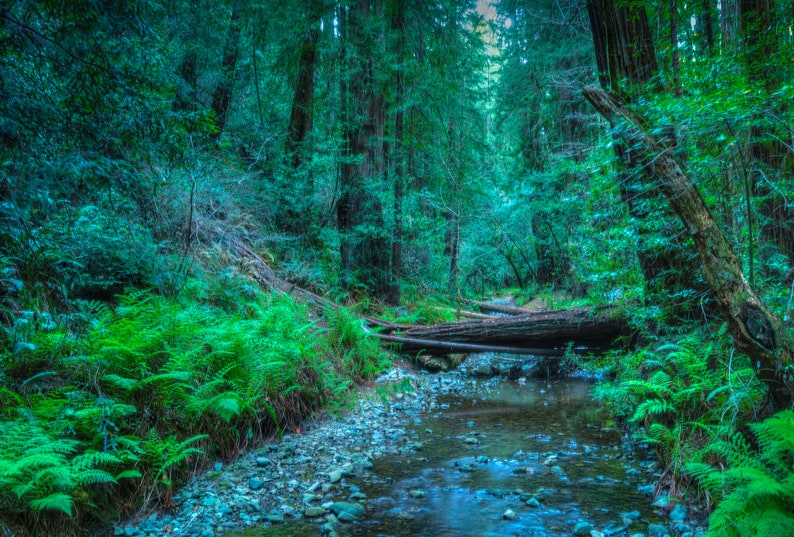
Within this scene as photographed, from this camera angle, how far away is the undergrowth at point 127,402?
9.57ft

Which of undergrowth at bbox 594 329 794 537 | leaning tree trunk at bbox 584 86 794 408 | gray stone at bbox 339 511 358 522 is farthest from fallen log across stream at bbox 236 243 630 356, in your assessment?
gray stone at bbox 339 511 358 522

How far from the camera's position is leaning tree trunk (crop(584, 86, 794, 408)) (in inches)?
129

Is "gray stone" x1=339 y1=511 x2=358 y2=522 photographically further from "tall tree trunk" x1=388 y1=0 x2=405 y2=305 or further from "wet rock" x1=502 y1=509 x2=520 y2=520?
"tall tree trunk" x1=388 y1=0 x2=405 y2=305

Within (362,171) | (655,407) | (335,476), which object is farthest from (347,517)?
(362,171)

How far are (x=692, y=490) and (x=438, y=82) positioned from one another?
32.5 ft

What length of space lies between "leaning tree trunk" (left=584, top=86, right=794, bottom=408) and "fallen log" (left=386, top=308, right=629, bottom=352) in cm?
369

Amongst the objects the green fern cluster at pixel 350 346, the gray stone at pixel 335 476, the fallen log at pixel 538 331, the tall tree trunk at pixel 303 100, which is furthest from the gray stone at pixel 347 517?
the tall tree trunk at pixel 303 100

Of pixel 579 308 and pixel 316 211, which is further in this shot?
pixel 316 211

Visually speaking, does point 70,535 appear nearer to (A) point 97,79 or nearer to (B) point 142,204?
(A) point 97,79

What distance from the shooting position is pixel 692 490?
366 centimetres

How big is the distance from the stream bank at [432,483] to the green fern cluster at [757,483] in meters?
0.47

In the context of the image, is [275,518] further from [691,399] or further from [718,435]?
[691,399]

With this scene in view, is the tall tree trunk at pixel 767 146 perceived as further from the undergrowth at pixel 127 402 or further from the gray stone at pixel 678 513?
the undergrowth at pixel 127 402

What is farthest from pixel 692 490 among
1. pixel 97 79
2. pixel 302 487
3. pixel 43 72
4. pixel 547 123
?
pixel 547 123
